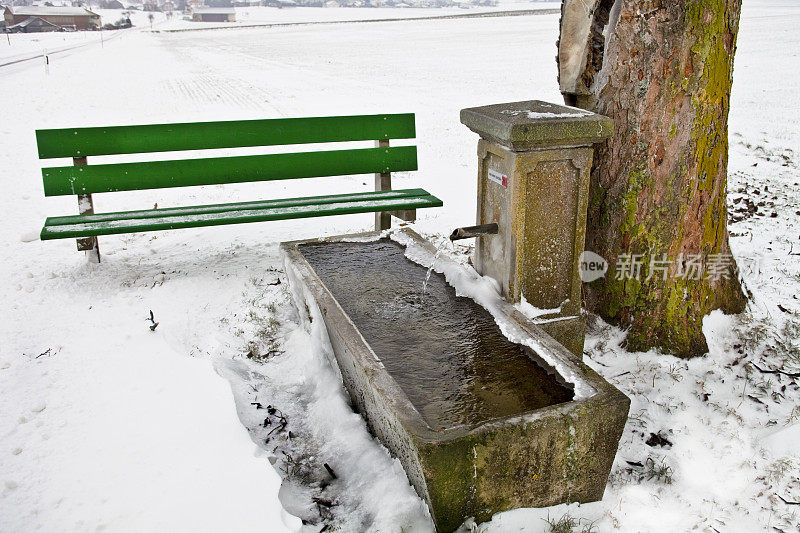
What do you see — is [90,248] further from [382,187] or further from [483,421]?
[483,421]

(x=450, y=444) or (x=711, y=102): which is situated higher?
(x=711, y=102)

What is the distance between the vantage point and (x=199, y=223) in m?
4.49

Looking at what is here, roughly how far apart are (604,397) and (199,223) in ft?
10.0

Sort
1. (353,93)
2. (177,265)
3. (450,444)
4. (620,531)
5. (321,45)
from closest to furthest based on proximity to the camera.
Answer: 1. (450,444)
2. (620,531)
3. (177,265)
4. (353,93)
5. (321,45)

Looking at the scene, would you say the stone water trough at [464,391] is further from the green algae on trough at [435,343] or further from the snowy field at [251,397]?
the snowy field at [251,397]

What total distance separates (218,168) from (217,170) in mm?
17

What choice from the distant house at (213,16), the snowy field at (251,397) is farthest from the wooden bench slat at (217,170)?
the distant house at (213,16)

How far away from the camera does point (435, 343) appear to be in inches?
126

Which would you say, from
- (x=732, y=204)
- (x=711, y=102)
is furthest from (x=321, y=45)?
(x=711, y=102)

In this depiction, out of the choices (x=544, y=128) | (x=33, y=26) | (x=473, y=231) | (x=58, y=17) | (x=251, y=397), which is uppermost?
(x=58, y=17)

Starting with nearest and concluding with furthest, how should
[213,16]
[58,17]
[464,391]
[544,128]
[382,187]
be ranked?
1. [464,391]
2. [544,128]
3. [382,187]
4. [58,17]
5. [213,16]

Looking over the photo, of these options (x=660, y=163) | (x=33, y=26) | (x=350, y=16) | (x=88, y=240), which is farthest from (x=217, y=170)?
(x=350, y=16)

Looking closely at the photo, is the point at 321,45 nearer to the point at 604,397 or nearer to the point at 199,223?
the point at 199,223

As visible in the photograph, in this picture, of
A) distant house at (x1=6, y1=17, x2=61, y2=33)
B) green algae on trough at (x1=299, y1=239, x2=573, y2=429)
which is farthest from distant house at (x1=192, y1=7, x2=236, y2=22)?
green algae on trough at (x1=299, y1=239, x2=573, y2=429)
